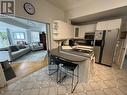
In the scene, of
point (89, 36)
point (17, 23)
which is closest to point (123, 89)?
point (89, 36)

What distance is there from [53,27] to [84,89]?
7.73 ft

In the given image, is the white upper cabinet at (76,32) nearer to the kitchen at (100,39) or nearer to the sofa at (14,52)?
the kitchen at (100,39)

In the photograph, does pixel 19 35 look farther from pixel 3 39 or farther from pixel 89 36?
pixel 89 36

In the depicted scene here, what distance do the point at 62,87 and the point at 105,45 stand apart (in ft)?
7.85

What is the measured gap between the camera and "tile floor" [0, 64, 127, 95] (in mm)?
1785

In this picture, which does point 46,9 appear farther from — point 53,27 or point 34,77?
point 34,77

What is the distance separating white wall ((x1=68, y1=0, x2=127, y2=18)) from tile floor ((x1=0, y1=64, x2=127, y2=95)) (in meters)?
2.25

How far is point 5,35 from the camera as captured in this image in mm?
6895

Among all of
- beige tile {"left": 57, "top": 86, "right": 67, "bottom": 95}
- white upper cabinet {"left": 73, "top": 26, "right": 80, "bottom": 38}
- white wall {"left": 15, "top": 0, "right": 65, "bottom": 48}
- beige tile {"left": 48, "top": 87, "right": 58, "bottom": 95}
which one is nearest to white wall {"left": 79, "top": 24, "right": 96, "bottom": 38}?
white upper cabinet {"left": 73, "top": 26, "right": 80, "bottom": 38}

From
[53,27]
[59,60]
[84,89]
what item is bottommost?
[84,89]

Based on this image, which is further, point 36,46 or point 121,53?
point 36,46

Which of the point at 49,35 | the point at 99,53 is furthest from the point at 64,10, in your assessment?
the point at 99,53

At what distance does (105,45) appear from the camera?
10.1 ft

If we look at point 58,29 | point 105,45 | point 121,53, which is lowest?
point 121,53
